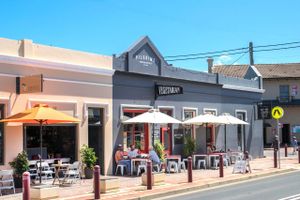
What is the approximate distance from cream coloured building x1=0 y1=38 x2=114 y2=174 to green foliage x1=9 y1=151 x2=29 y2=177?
349 mm

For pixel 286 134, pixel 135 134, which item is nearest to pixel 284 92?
pixel 286 134

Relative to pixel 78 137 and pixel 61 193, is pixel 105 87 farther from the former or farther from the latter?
pixel 61 193

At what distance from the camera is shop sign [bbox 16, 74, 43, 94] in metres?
15.9

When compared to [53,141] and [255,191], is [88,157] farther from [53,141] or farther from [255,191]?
[255,191]

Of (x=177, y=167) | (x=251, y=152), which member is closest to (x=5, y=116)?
(x=177, y=167)

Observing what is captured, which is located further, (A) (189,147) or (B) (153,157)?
(A) (189,147)

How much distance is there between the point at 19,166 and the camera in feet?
53.5

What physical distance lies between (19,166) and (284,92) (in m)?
43.1

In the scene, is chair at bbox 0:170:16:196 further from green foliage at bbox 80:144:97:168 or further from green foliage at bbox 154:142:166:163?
green foliage at bbox 154:142:166:163

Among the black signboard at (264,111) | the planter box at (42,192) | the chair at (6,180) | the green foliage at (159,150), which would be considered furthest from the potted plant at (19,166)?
the black signboard at (264,111)

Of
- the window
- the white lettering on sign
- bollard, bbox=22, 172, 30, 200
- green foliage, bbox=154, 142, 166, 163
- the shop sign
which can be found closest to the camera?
bollard, bbox=22, 172, 30, 200

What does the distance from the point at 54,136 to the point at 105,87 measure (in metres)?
3.22

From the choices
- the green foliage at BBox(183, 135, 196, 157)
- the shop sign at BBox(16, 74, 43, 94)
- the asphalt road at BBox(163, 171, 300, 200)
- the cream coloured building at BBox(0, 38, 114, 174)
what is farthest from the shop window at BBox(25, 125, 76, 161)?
the green foliage at BBox(183, 135, 196, 157)

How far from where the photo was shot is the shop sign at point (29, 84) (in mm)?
15906
